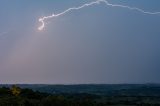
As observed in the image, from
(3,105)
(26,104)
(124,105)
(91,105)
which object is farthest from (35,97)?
(124,105)

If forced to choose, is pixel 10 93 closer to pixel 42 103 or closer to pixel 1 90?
pixel 1 90

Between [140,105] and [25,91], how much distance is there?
3457 cm

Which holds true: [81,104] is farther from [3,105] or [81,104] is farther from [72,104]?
[3,105]

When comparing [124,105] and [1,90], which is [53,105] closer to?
[1,90]

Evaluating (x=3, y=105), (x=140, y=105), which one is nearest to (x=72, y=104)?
(x=3, y=105)

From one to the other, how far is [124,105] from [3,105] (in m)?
61.4

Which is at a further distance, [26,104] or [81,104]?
[81,104]

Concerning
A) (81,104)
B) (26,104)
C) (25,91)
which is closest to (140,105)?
(25,91)

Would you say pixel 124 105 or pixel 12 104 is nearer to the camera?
pixel 12 104

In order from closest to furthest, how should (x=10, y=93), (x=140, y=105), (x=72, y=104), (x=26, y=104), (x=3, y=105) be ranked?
(x=3, y=105)
(x=26, y=104)
(x=72, y=104)
(x=10, y=93)
(x=140, y=105)

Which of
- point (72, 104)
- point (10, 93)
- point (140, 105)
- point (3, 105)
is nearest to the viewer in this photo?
point (3, 105)

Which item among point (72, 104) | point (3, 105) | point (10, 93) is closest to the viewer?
point (3, 105)

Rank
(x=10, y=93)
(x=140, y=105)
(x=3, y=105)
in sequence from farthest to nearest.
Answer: (x=140, y=105) < (x=10, y=93) < (x=3, y=105)

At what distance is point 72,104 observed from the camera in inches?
3123
